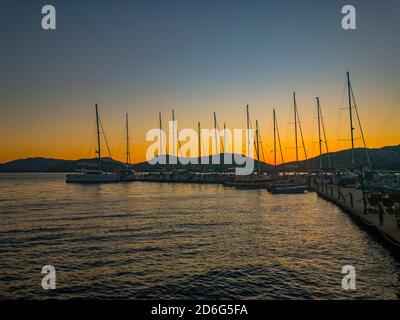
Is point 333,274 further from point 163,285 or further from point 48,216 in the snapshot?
point 48,216

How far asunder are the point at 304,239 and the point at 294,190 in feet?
133

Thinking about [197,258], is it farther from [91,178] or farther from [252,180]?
[91,178]

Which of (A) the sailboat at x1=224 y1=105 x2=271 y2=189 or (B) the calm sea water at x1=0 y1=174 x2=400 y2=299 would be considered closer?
(B) the calm sea water at x1=0 y1=174 x2=400 y2=299

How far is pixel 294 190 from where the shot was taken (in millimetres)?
61094

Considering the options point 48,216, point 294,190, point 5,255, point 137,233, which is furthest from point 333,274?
point 294,190

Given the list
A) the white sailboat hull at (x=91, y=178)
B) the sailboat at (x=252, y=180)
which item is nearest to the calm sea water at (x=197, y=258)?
the sailboat at (x=252, y=180)

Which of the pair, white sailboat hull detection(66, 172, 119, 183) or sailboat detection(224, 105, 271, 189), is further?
white sailboat hull detection(66, 172, 119, 183)

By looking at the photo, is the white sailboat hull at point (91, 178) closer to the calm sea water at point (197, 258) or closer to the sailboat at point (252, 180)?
the sailboat at point (252, 180)

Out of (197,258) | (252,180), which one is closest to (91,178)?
(252,180)

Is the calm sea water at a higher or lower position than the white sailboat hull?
lower

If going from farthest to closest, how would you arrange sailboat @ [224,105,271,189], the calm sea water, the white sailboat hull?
the white sailboat hull < sailboat @ [224,105,271,189] < the calm sea water

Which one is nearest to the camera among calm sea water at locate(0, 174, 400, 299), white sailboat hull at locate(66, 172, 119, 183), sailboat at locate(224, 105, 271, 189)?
calm sea water at locate(0, 174, 400, 299)

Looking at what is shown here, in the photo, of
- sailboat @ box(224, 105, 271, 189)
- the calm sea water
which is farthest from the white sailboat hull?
the calm sea water

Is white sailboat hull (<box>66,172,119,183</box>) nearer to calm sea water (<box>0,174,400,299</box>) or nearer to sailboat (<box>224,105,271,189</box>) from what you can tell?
sailboat (<box>224,105,271,189</box>)
